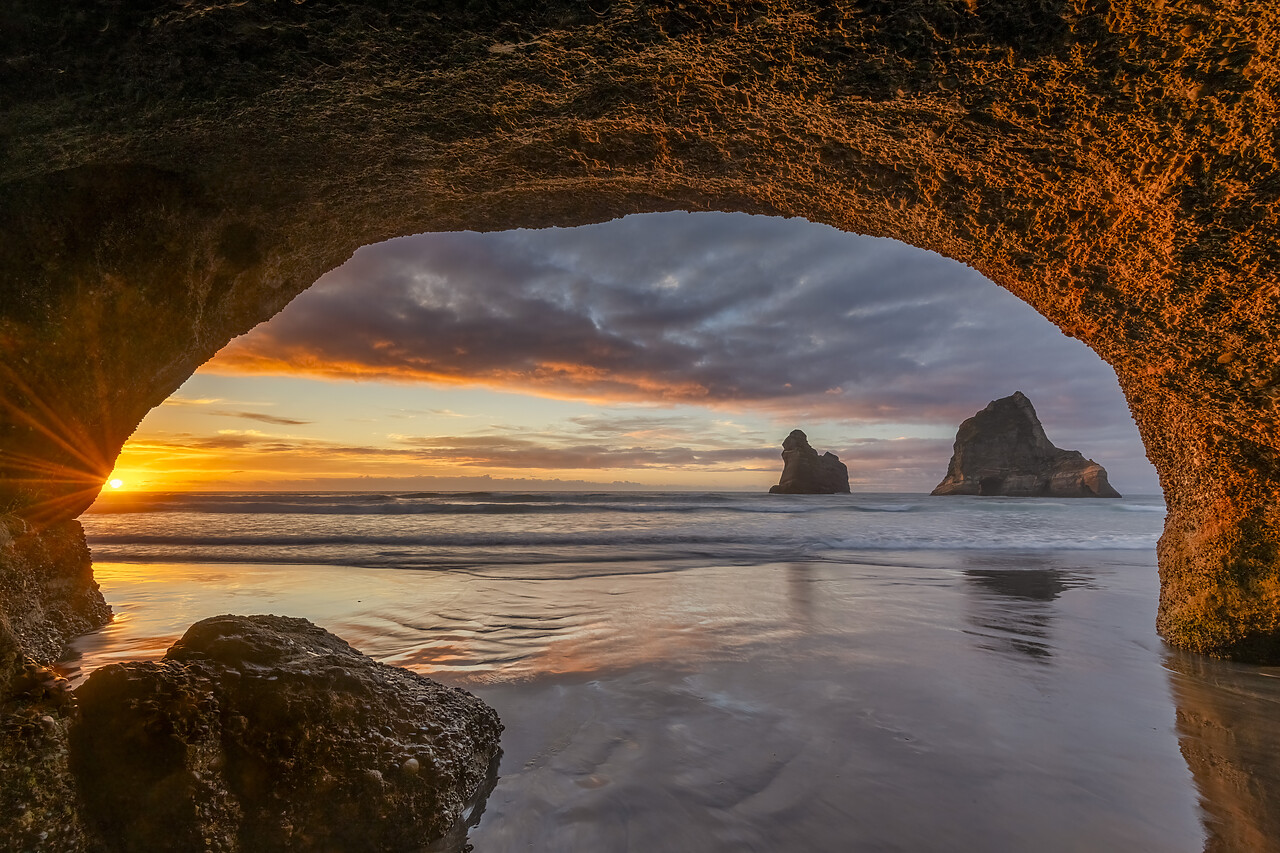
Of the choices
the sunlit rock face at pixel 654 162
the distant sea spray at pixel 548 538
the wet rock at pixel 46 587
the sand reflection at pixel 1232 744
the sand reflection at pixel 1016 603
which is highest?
the sunlit rock face at pixel 654 162

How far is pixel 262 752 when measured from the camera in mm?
1577

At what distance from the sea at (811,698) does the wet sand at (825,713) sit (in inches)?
0.5

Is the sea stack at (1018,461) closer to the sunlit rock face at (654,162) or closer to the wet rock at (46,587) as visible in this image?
the sunlit rock face at (654,162)

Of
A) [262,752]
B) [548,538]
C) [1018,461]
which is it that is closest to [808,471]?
[1018,461]

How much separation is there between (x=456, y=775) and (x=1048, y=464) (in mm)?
46626

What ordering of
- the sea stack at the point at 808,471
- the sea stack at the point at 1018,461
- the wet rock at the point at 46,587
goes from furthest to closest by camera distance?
1. the sea stack at the point at 808,471
2. the sea stack at the point at 1018,461
3. the wet rock at the point at 46,587

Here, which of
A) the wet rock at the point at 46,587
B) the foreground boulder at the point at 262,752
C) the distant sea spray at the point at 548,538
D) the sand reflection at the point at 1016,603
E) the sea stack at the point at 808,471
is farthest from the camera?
the sea stack at the point at 808,471

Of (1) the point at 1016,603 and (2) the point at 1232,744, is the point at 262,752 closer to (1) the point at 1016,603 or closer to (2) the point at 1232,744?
(2) the point at 1232,744

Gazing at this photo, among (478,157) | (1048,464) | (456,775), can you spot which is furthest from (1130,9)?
(1048,464)

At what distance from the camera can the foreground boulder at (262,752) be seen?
1.40 meters

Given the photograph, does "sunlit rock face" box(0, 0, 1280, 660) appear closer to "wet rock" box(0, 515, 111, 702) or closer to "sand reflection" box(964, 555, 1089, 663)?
"wet rock" box(0, 515, 111, 702)

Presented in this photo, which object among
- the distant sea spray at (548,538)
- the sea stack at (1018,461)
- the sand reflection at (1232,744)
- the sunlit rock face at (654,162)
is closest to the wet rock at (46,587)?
the sunlit rock face at (654,162)

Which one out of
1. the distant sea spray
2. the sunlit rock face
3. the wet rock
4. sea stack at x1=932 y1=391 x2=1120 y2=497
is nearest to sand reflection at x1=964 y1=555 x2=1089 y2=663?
the sunlit rock face

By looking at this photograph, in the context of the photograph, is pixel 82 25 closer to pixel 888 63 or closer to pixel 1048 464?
pixel 888 63
